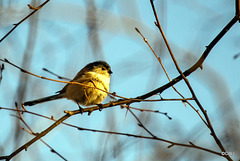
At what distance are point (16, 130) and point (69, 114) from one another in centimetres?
94

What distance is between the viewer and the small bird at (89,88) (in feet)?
12.5

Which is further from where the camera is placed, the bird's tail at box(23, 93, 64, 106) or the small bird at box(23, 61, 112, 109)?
the small bird at box(23, 61, 112, 109)

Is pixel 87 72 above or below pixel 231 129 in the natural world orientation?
above

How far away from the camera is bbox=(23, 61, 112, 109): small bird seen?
382 centimetres

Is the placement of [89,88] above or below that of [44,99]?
below

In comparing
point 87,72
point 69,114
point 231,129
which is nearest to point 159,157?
point 231,129

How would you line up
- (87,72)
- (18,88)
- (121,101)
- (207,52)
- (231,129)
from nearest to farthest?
(207,52)
(121,101)
(231,129)
(18,88)
(87,72)

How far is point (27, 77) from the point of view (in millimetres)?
3818

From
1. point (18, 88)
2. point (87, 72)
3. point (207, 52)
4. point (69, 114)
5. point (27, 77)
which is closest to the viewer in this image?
point (207, 52)

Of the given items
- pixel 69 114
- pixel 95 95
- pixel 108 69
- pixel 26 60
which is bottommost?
pixel 69 114

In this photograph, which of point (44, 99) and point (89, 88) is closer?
point (89, 88)

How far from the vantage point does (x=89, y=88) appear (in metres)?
3.76

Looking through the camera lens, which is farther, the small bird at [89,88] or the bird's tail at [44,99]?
the small bird at [89,88]

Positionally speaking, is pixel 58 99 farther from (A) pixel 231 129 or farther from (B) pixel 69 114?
(A) pixel 231 129
